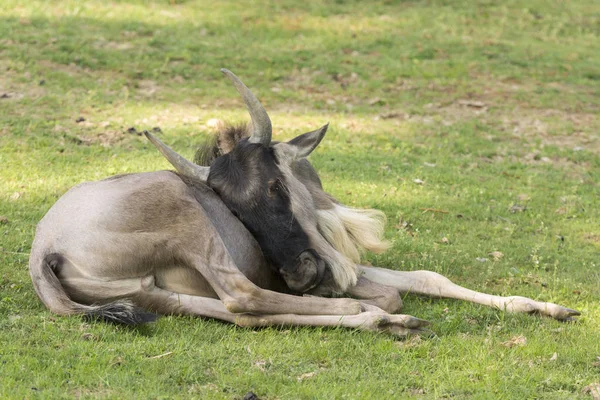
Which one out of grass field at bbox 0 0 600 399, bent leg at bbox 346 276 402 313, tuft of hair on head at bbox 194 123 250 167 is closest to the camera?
grass field at bbox 0 0 600 399

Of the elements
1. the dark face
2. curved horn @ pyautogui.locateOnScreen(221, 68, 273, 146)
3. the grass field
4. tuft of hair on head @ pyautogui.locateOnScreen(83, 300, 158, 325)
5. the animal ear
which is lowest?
the grass field

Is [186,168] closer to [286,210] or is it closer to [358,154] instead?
[286,210]

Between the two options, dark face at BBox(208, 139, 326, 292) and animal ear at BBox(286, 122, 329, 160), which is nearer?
dark face at BBox(208, 139, 326, 292)

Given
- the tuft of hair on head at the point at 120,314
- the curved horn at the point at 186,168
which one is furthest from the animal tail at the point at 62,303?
the curved horn at the point at 186,168

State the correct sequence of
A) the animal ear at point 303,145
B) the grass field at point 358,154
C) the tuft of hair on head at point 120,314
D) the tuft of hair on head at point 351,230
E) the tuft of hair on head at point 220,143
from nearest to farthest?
the grass field at point 358,154, the tuft of hair on head at point 120,314, the tuft of hair on head at point 351,230, the animal ear at point 303,145, the tuft of hair on head at point 220,143

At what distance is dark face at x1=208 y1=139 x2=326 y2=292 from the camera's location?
627cm

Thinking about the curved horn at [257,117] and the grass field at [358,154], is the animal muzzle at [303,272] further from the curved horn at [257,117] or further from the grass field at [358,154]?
the curved horn at [257,117]

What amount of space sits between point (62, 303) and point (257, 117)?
206cm

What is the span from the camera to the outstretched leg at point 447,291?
623 cm

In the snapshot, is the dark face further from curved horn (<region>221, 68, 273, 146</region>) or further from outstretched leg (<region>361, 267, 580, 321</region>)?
outstretched leg (<region>361, 267, 580, 321</region>)

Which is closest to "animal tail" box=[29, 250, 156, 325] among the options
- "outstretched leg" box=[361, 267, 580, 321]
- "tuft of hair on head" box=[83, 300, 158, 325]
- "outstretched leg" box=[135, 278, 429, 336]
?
"tuft of hair on head" box=[83, 300, 158, 325]

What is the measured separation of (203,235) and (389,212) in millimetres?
3405

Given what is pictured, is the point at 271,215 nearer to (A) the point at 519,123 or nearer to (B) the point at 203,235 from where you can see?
(B) the point at 203,235

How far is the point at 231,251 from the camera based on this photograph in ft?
20.5
